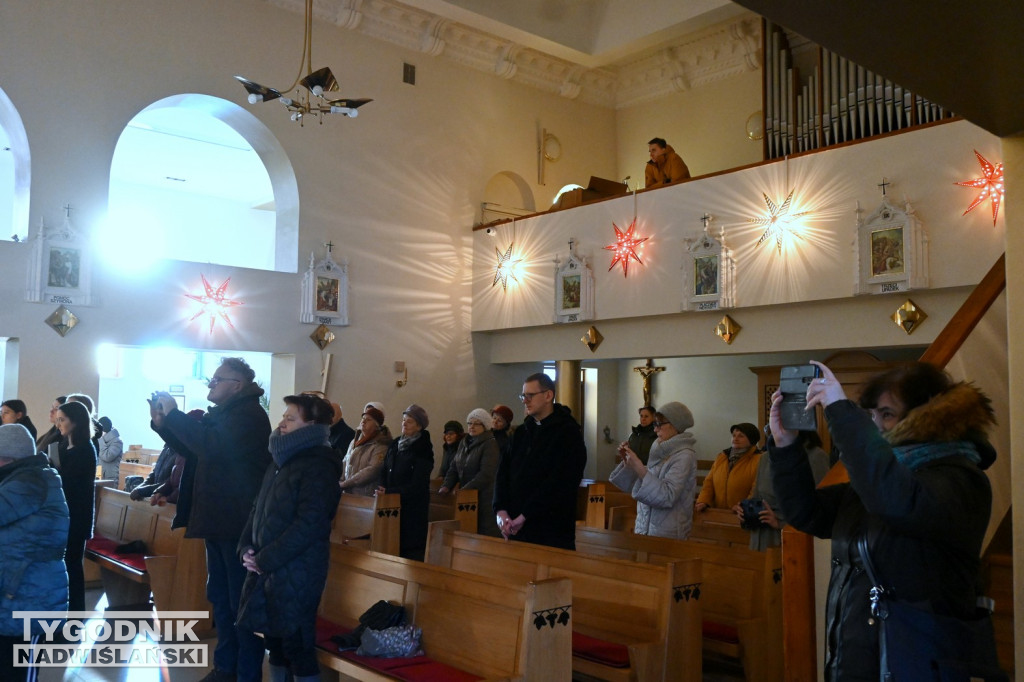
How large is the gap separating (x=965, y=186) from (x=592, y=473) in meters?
7.74

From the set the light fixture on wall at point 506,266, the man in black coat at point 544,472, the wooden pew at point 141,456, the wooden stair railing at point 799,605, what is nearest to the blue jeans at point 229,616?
the man in black coat at point 544,472

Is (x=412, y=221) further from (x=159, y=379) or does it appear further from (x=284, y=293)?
(x=159, y=379)

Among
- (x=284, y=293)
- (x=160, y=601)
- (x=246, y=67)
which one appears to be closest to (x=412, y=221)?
(x=284, y=293)

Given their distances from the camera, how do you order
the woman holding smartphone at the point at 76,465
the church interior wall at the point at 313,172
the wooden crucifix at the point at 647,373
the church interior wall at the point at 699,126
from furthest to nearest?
the wooden crucifix at the point at 647,373 → the church interior wall at the point at 699,126 → the church interior wall at the point at 313,172 → the woman holding smartphone at the point at 76,465

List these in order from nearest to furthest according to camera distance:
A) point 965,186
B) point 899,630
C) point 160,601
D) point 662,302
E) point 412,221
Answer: point 899,630, point 160,601, point 965,186, point 662,302, point 412,221

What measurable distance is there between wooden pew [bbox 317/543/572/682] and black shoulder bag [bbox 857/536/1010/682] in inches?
56.6

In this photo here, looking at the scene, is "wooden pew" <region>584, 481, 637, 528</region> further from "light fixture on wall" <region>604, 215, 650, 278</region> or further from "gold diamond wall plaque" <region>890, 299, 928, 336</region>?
"gold diamond wall plaque" <region>890, 299, 928, 336</region>

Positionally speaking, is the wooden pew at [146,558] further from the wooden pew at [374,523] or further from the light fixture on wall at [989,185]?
the light fixture on wall at [989,185]

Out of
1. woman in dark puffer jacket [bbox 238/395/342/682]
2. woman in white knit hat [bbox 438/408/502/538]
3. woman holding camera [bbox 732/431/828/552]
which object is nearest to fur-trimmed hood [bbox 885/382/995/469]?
woman in dark puffer jacket [bbox 238/395/342/682]

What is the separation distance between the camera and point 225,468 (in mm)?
4152

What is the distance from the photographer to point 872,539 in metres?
1.99

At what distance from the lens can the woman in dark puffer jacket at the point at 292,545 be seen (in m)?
3.52

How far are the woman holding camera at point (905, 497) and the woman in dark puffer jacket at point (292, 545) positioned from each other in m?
2.07

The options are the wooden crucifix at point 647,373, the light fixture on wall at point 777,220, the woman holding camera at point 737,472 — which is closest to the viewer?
the woman holding camera at point 737,472
